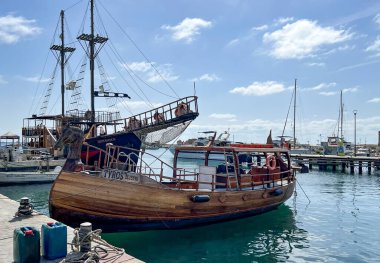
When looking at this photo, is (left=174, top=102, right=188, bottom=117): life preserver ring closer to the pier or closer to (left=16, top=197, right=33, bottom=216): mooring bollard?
(left=16, top=197, right=33, bottom=216): mooring bollard

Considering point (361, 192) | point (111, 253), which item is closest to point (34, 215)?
point (111, 253)

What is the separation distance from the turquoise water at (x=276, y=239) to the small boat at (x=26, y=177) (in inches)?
364

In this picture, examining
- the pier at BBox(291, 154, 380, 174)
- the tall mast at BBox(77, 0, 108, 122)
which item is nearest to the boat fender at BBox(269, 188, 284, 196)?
the tall mast at BBox(77, 0, 108, 122)

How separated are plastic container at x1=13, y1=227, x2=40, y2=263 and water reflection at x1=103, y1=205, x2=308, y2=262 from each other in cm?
424

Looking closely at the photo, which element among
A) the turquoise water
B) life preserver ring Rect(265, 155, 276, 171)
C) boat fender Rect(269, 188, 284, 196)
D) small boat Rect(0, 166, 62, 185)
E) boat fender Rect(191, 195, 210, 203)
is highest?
life preserver ring Rect(265, 155, 276, 171)

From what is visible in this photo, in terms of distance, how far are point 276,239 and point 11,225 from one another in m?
8.85

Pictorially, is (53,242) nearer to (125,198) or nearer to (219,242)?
(125,198)

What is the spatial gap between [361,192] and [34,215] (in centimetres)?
2222

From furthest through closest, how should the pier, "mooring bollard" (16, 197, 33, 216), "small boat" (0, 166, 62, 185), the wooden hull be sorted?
the pier < "small boat" (0, 166, 62, 185) < the wooden hull < "mooring bollard" (16, 197, 33, 216)

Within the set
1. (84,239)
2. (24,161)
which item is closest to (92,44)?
(24,161)

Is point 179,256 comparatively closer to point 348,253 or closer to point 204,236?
point 204,236

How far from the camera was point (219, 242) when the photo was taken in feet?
37.1

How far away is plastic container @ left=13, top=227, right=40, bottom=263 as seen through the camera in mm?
5757

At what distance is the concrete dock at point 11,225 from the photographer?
6.27 meters
